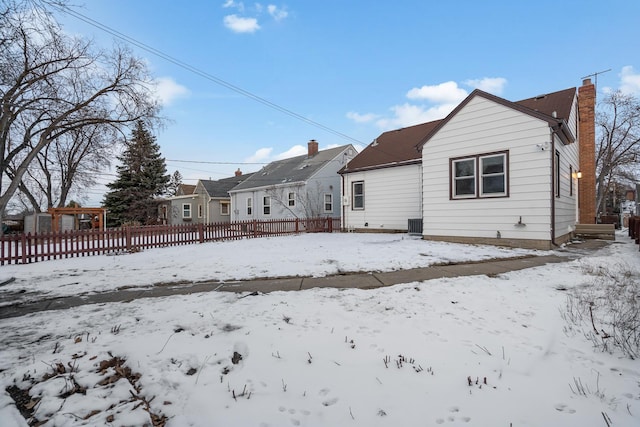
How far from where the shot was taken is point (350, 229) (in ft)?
52.6

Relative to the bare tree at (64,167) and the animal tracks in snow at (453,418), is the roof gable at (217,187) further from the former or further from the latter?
the animal tracks in snow at (453,418)

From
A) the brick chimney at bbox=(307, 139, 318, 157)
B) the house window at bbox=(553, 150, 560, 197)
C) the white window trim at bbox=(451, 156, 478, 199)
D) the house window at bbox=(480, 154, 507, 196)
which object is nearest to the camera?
the house window at bbox=(553, 150, 560, 197)

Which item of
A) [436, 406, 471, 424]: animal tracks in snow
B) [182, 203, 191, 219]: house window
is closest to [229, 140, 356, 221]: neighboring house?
[182, 203, 191, 219]: house window

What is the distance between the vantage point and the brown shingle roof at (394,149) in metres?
14.1

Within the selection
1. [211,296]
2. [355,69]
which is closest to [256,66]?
[355,69]

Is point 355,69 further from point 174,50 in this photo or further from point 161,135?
point 161,135

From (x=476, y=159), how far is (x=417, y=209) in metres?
4.28

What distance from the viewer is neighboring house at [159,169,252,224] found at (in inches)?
1143

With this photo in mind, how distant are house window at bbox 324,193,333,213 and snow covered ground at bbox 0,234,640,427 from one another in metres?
17.0

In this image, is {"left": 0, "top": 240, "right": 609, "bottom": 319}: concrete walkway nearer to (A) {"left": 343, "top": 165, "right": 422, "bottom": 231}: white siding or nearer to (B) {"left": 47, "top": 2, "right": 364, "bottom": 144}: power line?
(A) {"left": 343, "top": 165, "right": 422, "bottom": 231}: white siding

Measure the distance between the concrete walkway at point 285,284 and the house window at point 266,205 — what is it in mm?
18101

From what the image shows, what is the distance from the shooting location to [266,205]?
23.5 metres

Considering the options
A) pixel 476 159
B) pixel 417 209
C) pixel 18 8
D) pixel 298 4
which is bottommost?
pixel 417 209

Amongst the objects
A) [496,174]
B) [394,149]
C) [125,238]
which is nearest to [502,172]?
[496,174]
